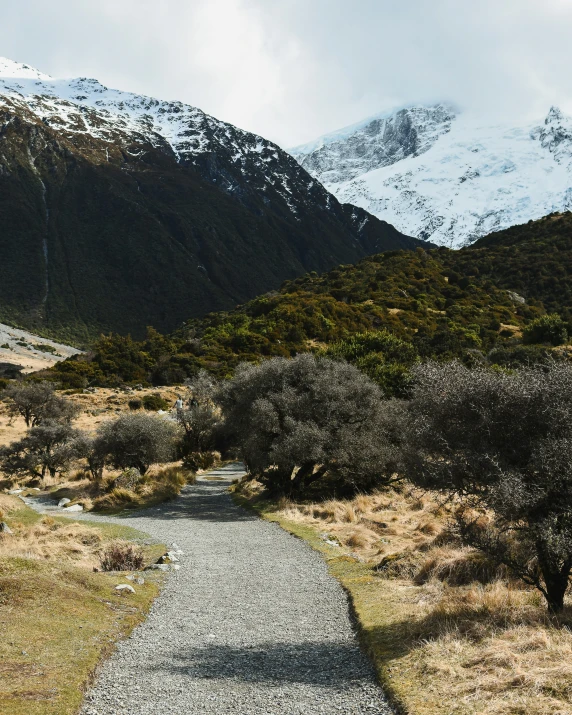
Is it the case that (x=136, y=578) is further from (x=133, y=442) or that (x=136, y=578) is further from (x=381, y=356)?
(x=381, y=356)

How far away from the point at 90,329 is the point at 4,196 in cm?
6993

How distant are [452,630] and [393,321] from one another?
7285cm

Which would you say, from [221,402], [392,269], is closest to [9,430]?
[221,402]

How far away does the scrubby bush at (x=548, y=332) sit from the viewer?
69.9 m

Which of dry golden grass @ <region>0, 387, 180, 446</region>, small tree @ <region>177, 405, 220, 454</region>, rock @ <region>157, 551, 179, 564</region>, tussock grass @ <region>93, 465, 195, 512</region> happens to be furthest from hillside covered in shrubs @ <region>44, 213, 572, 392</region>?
rock @ <region>157, 551, 179, 564</region>

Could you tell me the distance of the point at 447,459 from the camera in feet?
31.4

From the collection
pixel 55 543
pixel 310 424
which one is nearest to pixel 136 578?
pixel 55 543

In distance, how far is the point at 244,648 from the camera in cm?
925

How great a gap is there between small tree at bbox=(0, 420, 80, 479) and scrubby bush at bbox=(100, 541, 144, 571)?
71.7 ft

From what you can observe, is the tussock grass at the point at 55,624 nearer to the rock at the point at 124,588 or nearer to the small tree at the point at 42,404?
the rock at the point at 124,588

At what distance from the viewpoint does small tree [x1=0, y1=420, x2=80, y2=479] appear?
35.8m

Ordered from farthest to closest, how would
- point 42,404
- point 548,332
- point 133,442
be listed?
1. point 548,332
2. point 42,404
3. point 133,442

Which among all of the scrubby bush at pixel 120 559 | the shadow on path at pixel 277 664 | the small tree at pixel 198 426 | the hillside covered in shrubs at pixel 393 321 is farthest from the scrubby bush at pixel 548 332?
the shadow on path at pixel 277 664

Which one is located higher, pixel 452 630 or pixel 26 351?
pixel 26 351
